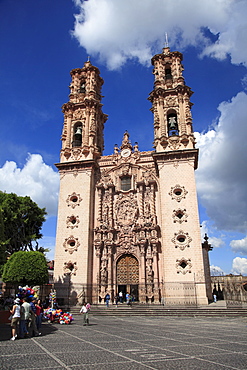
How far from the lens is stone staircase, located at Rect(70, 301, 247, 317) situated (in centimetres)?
1880

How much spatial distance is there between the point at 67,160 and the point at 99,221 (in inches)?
282

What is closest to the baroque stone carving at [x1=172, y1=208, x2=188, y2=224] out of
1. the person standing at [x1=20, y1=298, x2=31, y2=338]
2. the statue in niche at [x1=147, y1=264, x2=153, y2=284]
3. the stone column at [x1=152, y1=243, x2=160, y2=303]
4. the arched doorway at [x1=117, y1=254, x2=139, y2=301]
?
the stone column at [x1=152, y1=243, x2=160, y2=303]

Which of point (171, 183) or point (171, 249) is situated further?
point (171, 183)

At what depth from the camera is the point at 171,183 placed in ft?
83.3

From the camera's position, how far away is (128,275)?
80.3 feet

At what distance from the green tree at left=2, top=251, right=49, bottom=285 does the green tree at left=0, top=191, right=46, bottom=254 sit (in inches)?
288

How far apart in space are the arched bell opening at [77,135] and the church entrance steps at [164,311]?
15.9 m

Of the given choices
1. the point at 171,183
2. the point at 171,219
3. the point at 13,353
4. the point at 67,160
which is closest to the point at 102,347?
the point at 13,353

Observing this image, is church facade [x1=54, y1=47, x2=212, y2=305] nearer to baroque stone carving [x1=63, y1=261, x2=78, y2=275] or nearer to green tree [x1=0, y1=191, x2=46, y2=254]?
baroque stone carving [x1=63, y1=261, x2=78, y2=275]

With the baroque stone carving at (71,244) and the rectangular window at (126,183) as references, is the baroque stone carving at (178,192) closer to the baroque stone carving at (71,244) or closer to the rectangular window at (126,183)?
the rectangular window at (126,183)

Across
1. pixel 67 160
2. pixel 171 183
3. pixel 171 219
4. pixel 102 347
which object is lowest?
pixel 102 347

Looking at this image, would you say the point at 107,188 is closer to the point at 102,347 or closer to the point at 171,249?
the point at 171,249

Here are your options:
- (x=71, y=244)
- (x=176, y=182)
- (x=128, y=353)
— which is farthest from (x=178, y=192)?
(x=128, y=353)

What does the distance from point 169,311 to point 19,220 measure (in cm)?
1632
